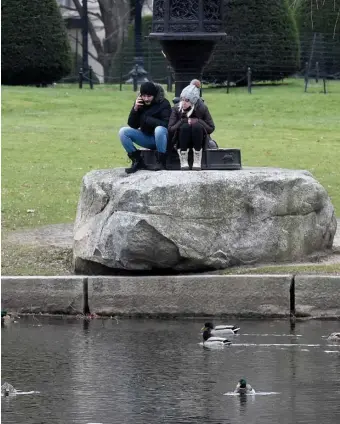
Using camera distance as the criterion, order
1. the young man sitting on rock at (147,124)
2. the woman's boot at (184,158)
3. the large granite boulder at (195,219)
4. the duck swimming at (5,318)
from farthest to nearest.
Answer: the young man sitting on rock at (147,124)
the woman's boot at (184,158)
the large granite boulder at (195,219)
the duck swimming at (5,318)

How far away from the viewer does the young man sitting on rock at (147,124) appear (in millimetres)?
13703

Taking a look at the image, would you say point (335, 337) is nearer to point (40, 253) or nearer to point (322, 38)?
point (40, 253)

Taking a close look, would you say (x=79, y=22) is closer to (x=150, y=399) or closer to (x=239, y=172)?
(x=239, y=172)

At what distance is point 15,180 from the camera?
20.8m

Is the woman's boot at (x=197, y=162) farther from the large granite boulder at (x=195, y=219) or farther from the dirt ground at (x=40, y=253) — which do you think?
the dirt ground at (x=40, y=253)

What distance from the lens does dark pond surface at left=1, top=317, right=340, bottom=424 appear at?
902cm

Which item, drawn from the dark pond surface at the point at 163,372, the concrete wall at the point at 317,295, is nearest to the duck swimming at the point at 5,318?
the dark pond surface at the point at 163,372

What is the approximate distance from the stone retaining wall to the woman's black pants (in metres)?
1.31

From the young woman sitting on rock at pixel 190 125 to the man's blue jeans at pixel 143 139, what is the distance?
0.08m

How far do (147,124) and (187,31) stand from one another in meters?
1.07

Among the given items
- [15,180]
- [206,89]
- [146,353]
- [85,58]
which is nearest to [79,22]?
[85,58]

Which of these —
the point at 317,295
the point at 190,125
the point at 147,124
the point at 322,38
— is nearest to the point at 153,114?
the point at 147,124

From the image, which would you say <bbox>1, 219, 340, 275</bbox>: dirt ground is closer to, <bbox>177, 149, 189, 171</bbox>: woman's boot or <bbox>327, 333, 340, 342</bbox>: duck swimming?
<bbox>177, 149, 189, 171</bbox>: woman's boot

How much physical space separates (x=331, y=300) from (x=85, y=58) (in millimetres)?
27028
